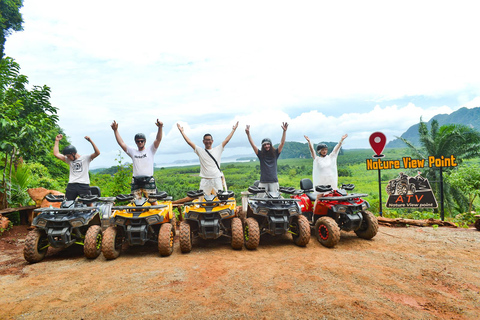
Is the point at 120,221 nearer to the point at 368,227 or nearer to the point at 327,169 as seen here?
the point at 327,169

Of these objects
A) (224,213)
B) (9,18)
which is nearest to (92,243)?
(224,213)

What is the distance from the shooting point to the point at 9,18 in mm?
15758

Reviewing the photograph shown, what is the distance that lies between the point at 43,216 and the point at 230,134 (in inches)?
158

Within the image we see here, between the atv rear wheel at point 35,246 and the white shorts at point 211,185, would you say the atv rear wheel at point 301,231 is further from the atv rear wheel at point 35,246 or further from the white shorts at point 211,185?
the atv rear wheel at point 35,246

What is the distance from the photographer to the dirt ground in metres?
3.27

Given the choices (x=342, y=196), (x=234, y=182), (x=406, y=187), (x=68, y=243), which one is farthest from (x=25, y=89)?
(x=406, y=187)

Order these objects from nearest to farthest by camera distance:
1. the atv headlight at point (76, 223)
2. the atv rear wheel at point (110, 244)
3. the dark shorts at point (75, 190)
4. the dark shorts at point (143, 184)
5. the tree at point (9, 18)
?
the atv rear wheel at point (110, 244) → the atv headlight at point (76, 223) → the dark shorts at point (75, 190) → the dark shorts at point (143, 184) → the tree at point (9, 18)

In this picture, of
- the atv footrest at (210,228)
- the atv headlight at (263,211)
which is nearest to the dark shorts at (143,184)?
the atv footrest at (210,228)

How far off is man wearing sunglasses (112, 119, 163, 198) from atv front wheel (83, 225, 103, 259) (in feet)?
3.69

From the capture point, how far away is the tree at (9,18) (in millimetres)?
15094

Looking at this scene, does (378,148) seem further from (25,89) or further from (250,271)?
(25,89)

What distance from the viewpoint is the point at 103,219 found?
656 centimetres

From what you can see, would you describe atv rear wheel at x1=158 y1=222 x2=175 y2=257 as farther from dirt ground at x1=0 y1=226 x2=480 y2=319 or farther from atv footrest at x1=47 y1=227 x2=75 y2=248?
atv footrest at x1=47 y1=227 x2=75 y2=248

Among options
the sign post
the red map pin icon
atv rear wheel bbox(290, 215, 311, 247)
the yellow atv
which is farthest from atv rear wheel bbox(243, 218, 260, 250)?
the red map pin icon
